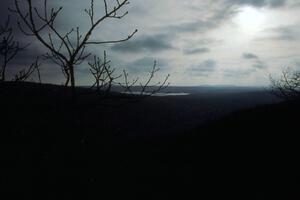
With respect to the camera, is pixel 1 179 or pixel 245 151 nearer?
pixel 1 179

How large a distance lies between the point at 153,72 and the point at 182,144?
512 inches

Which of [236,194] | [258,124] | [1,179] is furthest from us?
[258,124]

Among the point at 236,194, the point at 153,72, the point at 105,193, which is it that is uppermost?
the point at 153,72

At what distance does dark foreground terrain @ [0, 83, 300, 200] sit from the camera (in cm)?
497

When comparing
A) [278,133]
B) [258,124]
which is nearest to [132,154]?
[258,124]

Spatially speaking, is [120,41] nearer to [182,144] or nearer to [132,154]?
[182,144]

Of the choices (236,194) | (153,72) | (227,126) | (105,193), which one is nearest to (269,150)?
(236,194)

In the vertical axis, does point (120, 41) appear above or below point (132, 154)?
above

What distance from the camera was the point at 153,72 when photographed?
5.03m

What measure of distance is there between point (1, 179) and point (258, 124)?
1206cm

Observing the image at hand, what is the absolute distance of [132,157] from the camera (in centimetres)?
1858

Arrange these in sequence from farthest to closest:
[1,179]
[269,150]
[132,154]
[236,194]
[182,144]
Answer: [132,154] → [182,144] → [269,150] → [236,194] → [1,179]

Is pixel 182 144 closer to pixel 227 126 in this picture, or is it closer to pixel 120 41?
pixel 227 126

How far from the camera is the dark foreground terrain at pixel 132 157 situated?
196 inches
